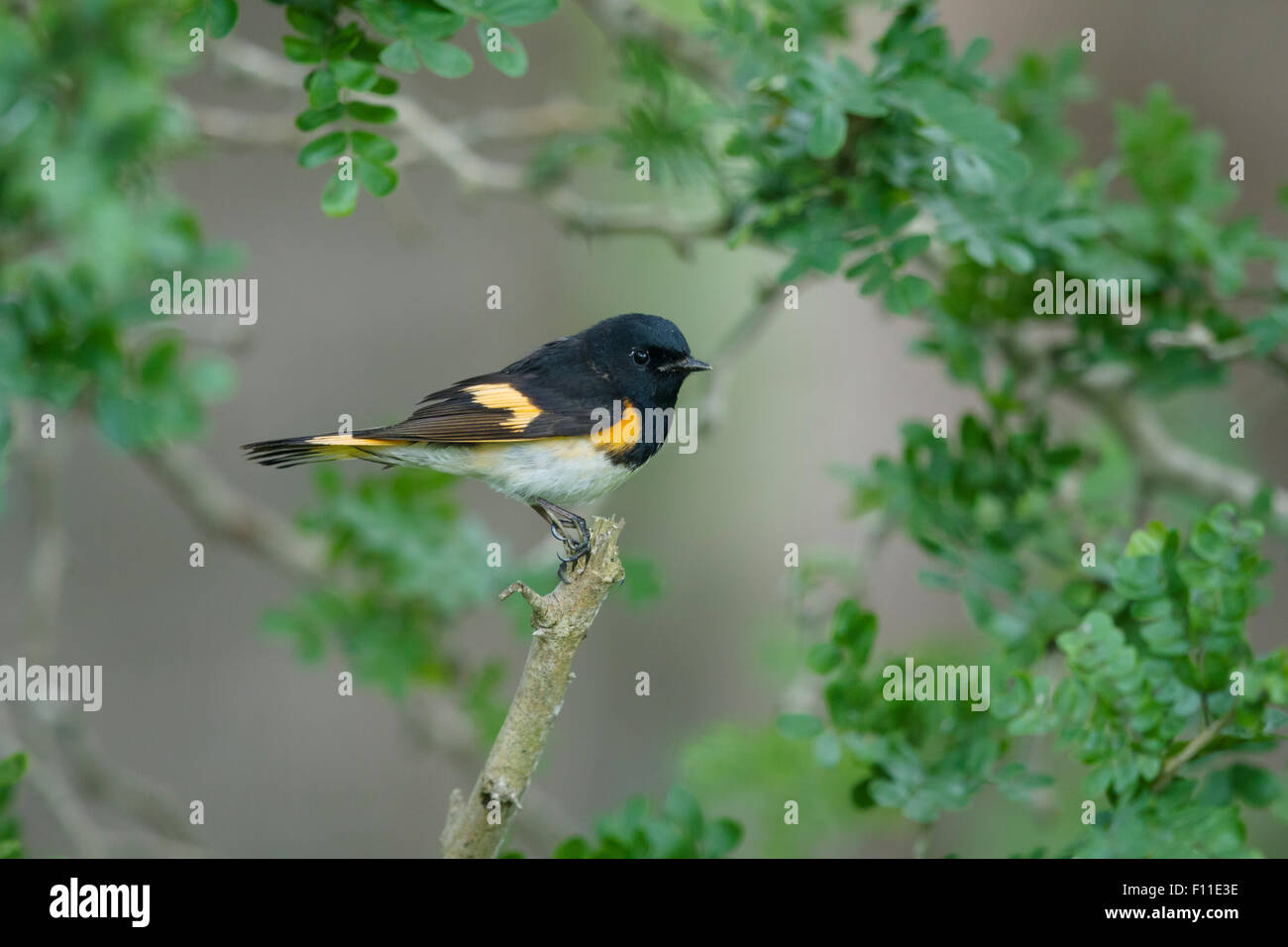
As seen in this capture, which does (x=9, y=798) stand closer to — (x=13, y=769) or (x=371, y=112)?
(x=13, y=769)

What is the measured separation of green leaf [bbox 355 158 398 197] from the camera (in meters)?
2.30

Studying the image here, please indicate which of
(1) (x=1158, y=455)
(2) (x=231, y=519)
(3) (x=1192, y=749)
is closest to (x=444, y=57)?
(3) (x=1192, y=749)

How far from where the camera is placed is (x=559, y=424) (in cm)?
292

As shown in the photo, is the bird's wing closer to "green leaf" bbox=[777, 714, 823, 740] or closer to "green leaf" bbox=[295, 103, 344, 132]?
"green leaf" bbox=[295, 103, 344, 132]

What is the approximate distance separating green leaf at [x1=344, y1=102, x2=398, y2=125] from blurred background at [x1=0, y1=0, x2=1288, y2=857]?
2454mm

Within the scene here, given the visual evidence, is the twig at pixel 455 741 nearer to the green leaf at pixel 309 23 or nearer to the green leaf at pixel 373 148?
the green leaf at pixel 373 148

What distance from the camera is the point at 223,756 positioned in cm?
555

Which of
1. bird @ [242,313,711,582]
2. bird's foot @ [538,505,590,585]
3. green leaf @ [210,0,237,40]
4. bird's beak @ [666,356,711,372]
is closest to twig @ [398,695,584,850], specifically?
bird's foot @ [538,505,590,585]

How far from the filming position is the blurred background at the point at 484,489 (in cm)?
522

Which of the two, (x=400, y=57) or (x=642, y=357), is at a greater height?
(x=400, y=57)

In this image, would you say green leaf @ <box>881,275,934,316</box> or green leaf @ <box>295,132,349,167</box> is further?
green leaf @ <box>881,275,934,316</box>

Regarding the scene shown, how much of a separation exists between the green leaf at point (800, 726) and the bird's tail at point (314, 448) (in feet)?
3.76

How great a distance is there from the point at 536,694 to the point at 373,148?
110cm
